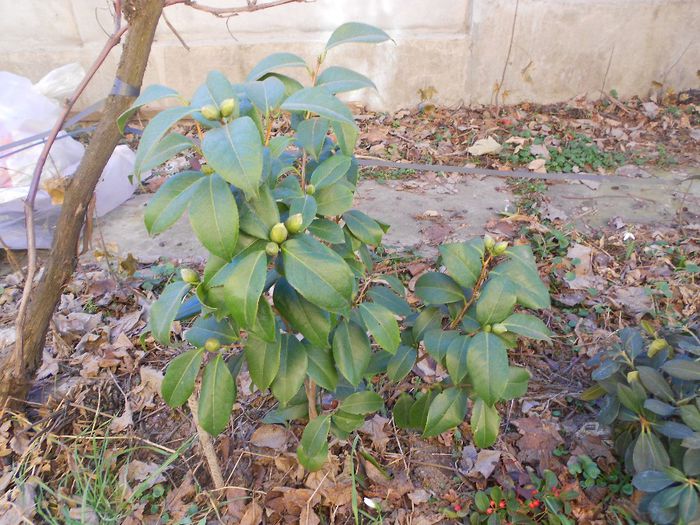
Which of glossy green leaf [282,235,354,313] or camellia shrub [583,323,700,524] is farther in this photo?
camellia shrub [583,323,700,524]

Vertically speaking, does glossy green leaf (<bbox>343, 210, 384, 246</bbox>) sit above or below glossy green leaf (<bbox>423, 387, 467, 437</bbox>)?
above

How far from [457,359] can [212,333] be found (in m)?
0.59

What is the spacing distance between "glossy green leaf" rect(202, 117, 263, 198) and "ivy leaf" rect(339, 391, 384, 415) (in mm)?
798

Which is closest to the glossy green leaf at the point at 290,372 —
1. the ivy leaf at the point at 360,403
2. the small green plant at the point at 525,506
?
the ivy leaf at the point at 360,403

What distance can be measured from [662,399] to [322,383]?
0.95 m

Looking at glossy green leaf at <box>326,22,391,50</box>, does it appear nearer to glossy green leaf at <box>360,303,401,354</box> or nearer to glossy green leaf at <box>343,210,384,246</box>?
glossy green leaf at <box>343,210,384,246</box>

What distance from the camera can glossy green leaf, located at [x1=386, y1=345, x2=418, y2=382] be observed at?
1348mm

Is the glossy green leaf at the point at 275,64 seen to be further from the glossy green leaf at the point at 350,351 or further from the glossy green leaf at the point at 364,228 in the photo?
the glossy green leaf at the point at 350,351

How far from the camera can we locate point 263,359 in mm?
1120

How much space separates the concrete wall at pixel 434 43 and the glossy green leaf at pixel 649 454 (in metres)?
3.50

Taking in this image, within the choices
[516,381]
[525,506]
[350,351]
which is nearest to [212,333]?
[350,351]

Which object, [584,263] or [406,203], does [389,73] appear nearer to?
[406,203]

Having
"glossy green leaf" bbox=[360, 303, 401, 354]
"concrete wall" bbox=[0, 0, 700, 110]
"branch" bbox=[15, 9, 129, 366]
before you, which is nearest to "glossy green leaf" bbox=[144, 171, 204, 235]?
"glossy green leaf" bbox=[360, 303, 401, 354]

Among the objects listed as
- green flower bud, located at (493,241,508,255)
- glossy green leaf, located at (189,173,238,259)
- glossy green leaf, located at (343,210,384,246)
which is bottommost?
green flower bud, located at (493,241,508,255)
